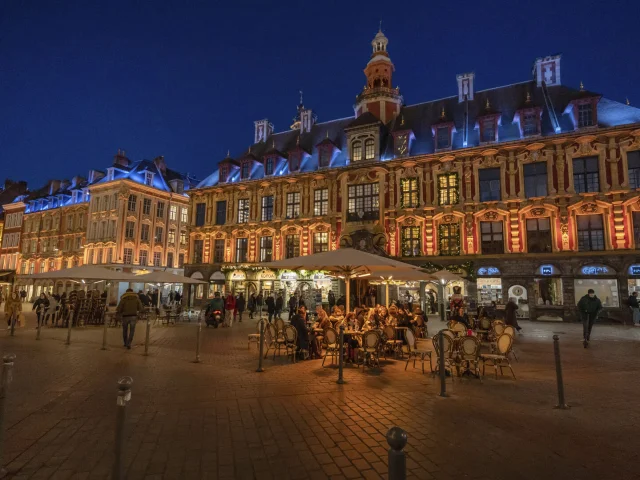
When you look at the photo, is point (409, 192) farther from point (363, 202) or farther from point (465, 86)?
point (465, 86)

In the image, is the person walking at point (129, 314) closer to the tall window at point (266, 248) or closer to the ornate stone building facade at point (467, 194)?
the ornate stone building facade at point (467, 194)

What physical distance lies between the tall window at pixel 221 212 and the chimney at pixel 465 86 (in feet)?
69.8

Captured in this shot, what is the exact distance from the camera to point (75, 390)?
686cm

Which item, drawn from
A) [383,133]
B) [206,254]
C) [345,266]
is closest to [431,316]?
[383,133]

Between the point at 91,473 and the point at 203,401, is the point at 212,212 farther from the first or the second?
the point at 91,473

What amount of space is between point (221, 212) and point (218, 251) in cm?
351

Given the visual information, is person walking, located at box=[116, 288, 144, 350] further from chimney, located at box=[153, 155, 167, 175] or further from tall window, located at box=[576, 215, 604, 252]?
chimney, located at box=[153, 155, 167, 175]

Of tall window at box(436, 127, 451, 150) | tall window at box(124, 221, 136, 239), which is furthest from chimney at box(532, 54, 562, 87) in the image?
tall window at box(124, 221, 136, 239)

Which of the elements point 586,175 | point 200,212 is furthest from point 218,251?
point 586,175

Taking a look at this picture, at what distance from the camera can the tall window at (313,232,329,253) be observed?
2958 centimetres

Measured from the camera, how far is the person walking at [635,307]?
20.0 m

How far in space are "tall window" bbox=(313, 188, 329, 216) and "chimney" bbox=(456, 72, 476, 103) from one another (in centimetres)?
1263

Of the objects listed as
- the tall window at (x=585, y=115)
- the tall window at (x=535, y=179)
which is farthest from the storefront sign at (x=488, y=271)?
the tall window at (x=585, y=115)

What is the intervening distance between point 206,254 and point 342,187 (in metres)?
13.6
